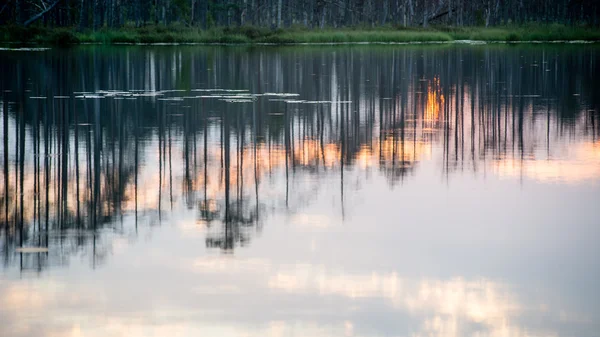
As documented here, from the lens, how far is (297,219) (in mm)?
10391

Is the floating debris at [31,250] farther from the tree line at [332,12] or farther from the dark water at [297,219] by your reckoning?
the tree line at [332,12]

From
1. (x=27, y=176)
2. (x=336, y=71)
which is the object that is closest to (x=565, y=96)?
(x=336, y=71)

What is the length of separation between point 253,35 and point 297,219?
6204 cm

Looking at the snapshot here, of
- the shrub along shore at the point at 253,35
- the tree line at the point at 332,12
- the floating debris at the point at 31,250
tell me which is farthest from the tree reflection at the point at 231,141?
the tree line at the point at 332,12

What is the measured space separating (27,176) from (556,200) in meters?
6.10

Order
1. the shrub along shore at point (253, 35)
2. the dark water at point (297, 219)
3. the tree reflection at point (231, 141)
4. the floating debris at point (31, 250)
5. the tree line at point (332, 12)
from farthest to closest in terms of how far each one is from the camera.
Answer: the tree line at point (332, 12), the shrub along shore at point (253, 35), the tree reflection at point (231, 141), the floating debris at point (31, 250), the dark water at point (297, 219)

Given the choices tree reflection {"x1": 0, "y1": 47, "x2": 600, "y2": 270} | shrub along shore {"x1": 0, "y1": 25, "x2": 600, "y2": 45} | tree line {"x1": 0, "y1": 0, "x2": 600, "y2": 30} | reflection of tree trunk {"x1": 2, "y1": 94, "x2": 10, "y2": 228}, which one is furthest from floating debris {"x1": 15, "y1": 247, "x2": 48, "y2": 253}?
tree line {"x1": 0, "y1": 0, "x2": 600, "y2": 30}

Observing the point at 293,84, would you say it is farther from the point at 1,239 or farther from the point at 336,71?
the point at 1,239

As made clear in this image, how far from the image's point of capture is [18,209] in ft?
34.9

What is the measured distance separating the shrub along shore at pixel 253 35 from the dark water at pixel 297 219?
148 ft

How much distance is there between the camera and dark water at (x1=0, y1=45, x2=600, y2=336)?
722 cm

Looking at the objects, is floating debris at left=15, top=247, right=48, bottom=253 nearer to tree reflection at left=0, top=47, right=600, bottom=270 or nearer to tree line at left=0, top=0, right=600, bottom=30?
tree reflection at left=0, top=47, right=600, bottom=270

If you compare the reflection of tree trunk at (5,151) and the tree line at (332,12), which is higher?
the tree line at (332,12)

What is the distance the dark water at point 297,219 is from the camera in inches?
284
